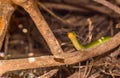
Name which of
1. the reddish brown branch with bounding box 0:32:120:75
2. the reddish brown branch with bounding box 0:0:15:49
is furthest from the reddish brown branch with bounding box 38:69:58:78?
the reddish brown branch with bounding box 0:0:15:49

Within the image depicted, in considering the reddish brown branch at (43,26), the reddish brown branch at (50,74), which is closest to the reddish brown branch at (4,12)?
the reddish brown branch at (43,26)

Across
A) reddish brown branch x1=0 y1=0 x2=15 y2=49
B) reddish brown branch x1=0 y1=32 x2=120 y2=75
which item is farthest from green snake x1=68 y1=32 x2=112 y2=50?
reddish brown branch x1=0 y1=0 x2=15 y2=49

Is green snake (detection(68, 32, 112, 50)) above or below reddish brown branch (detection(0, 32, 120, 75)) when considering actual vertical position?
above

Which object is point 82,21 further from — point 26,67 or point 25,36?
point 26,67

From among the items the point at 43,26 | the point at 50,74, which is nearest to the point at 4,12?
the point at 43,26

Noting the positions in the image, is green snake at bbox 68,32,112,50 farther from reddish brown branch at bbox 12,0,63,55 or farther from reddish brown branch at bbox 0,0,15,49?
reddish brown branch at bbox 0,0,15,49

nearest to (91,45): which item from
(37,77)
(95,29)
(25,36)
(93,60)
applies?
(93,60)

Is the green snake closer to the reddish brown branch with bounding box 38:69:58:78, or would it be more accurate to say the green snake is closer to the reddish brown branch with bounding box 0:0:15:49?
the reddish brown branch with bounding box 38:69:58:78

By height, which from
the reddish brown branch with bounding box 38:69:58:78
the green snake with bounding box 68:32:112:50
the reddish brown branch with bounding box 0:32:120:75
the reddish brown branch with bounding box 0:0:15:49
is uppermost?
the reddish brown branch with bounding box 0:0:15:49
